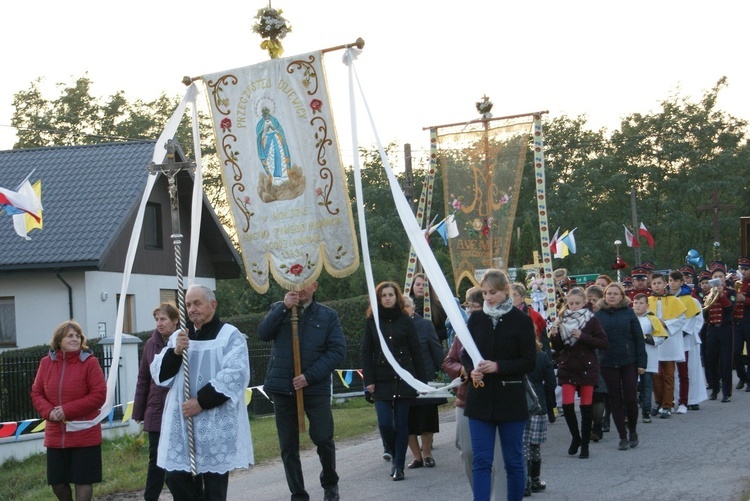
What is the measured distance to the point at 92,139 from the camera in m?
55.3

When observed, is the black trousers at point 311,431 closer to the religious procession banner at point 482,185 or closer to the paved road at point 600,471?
the paved road at point 600,471

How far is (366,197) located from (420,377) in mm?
43442

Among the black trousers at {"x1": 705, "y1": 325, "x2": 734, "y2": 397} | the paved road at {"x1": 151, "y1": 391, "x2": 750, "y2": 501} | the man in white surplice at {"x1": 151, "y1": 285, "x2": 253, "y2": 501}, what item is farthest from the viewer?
the black trousers at {"x1": 705, "y1": 325, "x2": 734, "y2": 397}

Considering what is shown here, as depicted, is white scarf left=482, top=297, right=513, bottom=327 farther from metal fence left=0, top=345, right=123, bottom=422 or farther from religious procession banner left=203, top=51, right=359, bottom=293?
metal fence left=0, top=345, right=123, bottom=422

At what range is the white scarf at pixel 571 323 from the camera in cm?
1083

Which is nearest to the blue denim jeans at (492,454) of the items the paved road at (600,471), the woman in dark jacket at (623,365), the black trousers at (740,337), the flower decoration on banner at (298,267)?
the paved road at (600,471)

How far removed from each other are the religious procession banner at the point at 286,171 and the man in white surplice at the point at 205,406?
6.19 ft

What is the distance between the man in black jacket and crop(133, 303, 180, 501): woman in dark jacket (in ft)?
2.69

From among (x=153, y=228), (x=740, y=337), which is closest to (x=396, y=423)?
(x=740, y=337)

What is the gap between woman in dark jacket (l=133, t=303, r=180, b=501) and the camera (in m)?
8.75

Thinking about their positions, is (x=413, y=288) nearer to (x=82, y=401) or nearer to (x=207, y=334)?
(x=82, y=401)

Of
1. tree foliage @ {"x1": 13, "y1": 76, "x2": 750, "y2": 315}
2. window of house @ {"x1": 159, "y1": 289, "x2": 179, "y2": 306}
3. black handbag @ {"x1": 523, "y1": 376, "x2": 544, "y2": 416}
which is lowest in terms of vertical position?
black handbag @ {"x1": 523, "y1": 376, "x2": 544, "y2": 416}

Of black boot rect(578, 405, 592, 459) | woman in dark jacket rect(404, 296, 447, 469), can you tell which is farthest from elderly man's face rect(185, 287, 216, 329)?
black boot rect(578, 405, 592, 459)

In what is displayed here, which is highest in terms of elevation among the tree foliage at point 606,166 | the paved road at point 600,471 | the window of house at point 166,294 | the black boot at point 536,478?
the tree foliage at point 606,166
